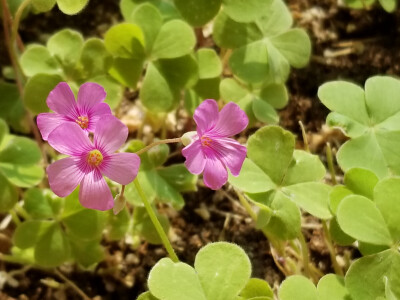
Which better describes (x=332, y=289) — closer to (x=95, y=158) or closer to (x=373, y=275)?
(x=373, y=275)

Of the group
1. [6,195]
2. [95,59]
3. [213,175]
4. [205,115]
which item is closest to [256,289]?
[213,175]

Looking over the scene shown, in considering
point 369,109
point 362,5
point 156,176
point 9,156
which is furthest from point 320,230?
point 9,156

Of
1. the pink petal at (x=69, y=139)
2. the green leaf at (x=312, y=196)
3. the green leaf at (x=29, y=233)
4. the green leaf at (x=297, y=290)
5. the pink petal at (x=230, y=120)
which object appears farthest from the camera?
the green leaf at (x=29, y=233)

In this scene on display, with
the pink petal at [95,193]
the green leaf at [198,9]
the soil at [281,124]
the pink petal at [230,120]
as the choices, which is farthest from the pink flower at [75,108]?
the soil at [281,124]

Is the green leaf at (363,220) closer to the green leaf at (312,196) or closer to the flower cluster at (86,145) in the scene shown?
the green leaf at (312,196)

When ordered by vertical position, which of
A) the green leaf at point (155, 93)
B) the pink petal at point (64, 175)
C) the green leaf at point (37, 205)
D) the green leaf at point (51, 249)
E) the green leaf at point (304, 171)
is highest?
the pink petal at point (64, 175)

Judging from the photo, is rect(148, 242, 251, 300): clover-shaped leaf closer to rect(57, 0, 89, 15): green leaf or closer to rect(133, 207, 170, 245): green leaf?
rect(133, 207, 170, 245): green leaf
